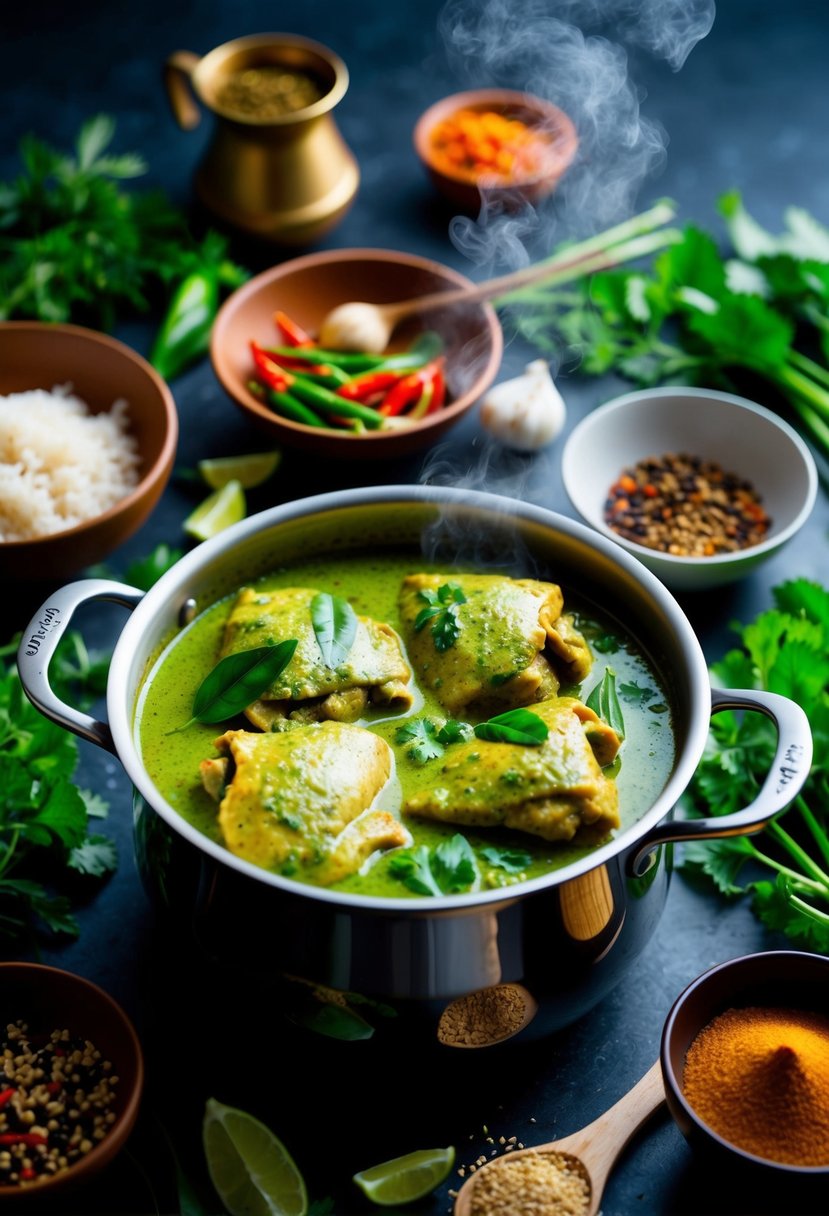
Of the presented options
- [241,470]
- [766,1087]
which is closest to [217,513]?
[241,470]

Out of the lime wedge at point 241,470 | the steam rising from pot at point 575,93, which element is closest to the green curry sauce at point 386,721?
the lime wedge at point 241,470

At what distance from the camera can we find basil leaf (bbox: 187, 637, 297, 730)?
2619 mm

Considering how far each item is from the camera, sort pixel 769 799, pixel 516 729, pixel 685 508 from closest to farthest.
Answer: pixel 769 799
pixel 516 729
pixel 685 508

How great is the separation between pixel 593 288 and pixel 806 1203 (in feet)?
9.71

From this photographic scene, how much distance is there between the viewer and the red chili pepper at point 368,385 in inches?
159

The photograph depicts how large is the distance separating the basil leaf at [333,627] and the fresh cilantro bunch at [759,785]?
3.10 ft

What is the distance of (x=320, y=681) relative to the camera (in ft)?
8.78

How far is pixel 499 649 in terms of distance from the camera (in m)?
2.71

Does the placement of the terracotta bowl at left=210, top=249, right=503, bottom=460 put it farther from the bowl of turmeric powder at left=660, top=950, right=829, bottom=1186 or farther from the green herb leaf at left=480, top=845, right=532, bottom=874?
the bowl of turmeric powder at left=660, top=950, right=829, bottom=1186

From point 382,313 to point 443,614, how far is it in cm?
178

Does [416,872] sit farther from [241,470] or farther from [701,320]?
[701,320]

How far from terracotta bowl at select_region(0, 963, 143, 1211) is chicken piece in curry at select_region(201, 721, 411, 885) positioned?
48cm

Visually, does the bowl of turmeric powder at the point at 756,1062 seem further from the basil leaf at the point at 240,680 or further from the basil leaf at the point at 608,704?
the basil leaf at the point at 240,680

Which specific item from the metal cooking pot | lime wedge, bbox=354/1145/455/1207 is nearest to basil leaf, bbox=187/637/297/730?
the metal cooking pot
